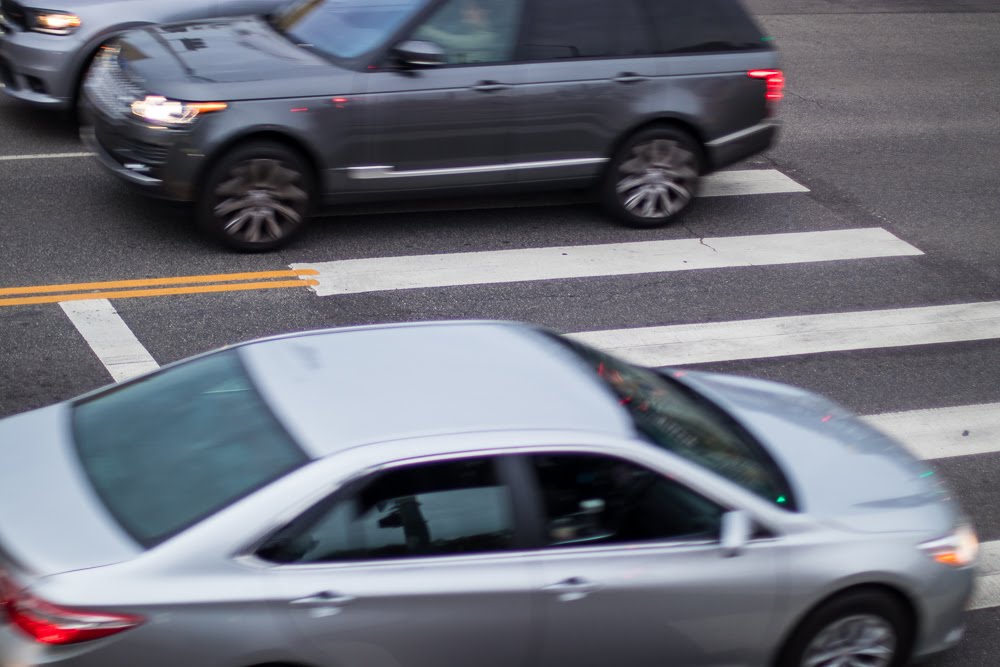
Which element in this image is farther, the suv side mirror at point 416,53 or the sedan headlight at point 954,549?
the suv side mirror at point 416,53

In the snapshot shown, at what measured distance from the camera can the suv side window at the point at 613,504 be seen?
14.3 ft

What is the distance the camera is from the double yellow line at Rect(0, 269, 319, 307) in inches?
323

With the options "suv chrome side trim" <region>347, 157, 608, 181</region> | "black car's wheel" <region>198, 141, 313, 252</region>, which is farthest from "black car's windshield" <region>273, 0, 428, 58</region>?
"black car's wheel" <region>198, 141, 313, 252</region>

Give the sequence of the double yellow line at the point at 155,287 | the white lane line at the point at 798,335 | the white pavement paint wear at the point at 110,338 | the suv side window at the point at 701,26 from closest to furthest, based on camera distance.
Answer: the white pavement paint wear at the point at 110,338 < the white lane line at the point at 798,335 < the double yellow line at the point at 155,287 < the suv side window at the point at 701,26

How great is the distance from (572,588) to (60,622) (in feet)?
5.50

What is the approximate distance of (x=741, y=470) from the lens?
4816mm

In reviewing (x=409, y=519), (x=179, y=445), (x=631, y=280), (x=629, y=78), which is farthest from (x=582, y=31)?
(x=409, y=519)

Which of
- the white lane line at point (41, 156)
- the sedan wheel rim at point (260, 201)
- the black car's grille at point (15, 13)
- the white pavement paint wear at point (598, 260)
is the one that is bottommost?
the white pavement paint wear at point (598, 260)

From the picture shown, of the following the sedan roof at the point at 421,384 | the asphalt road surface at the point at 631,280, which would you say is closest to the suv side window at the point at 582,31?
the asphalt road surface at the point at 631,280

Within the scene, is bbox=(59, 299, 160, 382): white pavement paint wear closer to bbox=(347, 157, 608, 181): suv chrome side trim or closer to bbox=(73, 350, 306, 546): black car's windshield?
bbox=(347, 157, 608, 181): suv chrome side trim

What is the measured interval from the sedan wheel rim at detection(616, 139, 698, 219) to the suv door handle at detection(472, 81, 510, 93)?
4.18ft

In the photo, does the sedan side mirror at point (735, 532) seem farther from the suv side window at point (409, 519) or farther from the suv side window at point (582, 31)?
the suv side window at point (582, 31)

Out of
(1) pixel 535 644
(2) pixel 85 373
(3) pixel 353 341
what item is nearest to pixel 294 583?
(1) pixel 535 644

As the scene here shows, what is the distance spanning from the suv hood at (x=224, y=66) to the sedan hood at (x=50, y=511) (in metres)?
4.38
